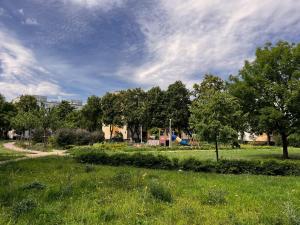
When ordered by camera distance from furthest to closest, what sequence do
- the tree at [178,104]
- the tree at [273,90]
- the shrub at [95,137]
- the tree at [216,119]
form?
the tree at [178,104] → the shrub at [95,137] → the tree at [273,90] → the tree at [216,119]

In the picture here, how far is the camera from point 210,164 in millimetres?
16281

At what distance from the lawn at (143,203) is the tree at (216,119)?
735 centimetres

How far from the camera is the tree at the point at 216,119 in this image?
18969 millimetres

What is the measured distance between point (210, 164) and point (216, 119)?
393cm

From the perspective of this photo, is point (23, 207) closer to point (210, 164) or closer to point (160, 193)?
point (160, 193)

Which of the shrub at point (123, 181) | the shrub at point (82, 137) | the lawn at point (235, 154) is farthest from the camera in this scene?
the shrub at point (82, 137)

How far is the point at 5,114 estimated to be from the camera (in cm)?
8138

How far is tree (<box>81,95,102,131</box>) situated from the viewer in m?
80.9

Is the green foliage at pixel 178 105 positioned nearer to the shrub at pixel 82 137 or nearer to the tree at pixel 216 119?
the shrub at pixel 82 137

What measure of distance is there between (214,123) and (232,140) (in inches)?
63.1

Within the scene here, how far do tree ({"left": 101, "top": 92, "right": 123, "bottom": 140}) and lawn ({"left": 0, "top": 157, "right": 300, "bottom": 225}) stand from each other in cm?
6542

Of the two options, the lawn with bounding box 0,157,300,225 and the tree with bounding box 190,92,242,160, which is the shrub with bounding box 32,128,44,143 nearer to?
the tree with bounding box 190,92,242,160

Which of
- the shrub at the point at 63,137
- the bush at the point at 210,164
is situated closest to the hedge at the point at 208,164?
the bush at the point at 210,164

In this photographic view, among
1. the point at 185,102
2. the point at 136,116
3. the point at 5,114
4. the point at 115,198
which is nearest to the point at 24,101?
the point at 5,114
